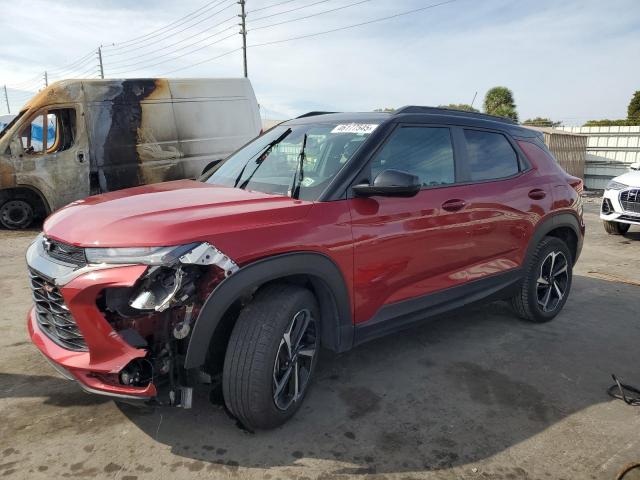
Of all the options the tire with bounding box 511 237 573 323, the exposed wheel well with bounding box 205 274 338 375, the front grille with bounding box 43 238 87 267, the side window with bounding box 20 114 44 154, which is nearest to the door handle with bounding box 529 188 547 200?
the tire with bounding box 511 237 573 323

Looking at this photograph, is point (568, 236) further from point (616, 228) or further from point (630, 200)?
point (616, 228)

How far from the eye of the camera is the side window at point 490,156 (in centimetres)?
364

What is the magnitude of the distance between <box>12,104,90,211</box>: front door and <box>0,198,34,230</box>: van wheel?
67 cm

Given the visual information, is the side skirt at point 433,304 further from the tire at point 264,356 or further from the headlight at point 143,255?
the headlight at point 143,255

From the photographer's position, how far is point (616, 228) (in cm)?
886

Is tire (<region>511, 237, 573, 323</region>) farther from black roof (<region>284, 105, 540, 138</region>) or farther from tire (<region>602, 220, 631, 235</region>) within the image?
tire (<region>602, 220, 631, 235</region>)

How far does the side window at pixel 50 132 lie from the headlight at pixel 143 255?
7275 millimetres

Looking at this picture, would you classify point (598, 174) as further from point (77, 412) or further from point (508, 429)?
point (77, 412)

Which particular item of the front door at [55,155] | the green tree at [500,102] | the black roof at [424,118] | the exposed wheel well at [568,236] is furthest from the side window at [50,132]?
the green tree at [500,102]

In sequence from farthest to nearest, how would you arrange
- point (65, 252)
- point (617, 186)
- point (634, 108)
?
point (634, 108) < point (617, 186) < point (65, 252)

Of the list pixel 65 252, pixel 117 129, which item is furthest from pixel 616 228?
pixel 65 252

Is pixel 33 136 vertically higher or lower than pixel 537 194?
higher

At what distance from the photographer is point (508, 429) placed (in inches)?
108

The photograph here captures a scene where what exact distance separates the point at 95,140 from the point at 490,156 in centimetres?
708
